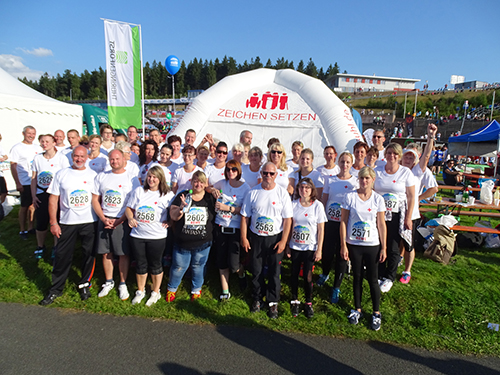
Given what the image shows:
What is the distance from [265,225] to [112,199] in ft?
5.96

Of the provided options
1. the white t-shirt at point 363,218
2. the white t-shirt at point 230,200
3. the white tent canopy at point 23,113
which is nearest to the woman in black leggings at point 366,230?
the white t-shirt at point 363,218

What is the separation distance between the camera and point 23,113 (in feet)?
26.7

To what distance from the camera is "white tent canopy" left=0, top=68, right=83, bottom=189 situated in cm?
774

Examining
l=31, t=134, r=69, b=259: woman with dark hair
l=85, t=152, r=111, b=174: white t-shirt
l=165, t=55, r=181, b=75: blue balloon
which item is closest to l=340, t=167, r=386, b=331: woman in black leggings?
l=85, t=152, r=111, b=174: white t-shirt

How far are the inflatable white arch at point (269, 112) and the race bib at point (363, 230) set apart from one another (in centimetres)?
465

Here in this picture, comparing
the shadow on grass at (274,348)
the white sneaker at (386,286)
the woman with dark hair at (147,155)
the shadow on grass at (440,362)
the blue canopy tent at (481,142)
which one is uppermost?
the blue canopy tent at (481,142)

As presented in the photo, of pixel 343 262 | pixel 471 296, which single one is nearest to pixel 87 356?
pixel 343 262

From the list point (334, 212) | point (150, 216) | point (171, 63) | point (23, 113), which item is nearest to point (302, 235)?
point (334, 212)

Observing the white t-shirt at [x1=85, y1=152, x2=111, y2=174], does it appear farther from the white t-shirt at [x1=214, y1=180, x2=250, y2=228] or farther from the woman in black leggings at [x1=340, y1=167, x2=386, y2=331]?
the woman in black leggings at [x1=340, y1=167, x2=386, y2=331]

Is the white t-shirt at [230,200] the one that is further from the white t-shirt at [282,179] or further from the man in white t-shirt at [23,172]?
the man in white t-shirt at [23,172]

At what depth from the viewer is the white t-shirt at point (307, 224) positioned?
3.15 metres

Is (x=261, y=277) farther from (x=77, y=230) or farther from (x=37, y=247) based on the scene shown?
(x=37, y=247)

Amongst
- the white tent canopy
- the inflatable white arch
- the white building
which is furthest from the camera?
the white building

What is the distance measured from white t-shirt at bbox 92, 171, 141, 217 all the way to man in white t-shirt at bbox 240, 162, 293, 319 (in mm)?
1444
